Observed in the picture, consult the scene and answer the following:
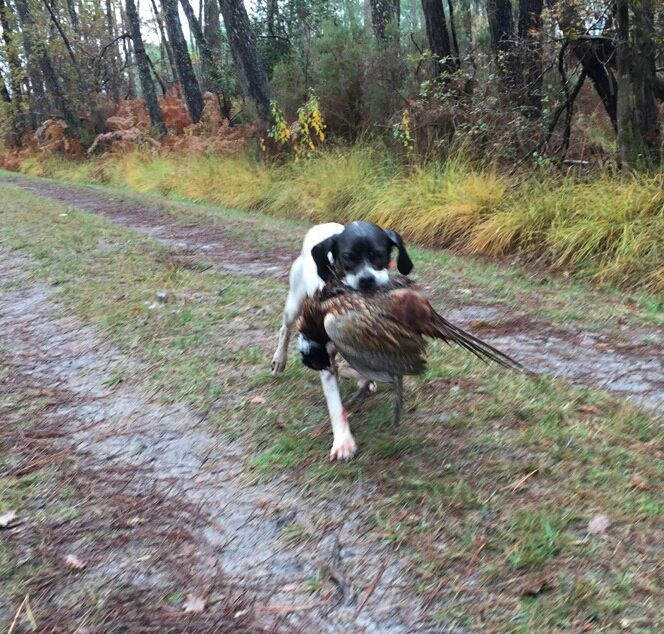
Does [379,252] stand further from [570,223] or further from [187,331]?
[570,223]

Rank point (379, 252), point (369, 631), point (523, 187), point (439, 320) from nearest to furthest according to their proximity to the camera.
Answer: point (369, 631), point (439, 320), point (379, 252), point (523, 187)

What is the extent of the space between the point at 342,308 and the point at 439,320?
40 cm

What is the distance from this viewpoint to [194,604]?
2193 mm

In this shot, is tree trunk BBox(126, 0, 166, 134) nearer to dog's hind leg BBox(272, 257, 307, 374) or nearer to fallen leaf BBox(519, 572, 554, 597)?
dog's hind leg BBox(272, 257, 307, 374)

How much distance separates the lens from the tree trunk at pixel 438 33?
10016 millimetres

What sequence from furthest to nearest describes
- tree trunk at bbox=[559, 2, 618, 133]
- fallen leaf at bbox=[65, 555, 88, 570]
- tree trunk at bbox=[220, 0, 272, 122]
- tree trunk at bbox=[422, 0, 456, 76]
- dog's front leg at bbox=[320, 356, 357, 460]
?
tree trunk at bbox=[220, 0, 272, 122] → tree trunk at bbox=[422, 0, 456, 76] → tree trunk at bbox=[559, 2, 618, 133] → dog's front leg at bbox=[320, 356, 357, 460] → fallen leaf at bbox=[65, 555, 88, 570]

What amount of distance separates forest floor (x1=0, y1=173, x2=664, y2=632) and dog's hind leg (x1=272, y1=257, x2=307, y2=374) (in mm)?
171

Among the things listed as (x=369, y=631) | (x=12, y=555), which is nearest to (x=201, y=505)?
(x=12, y=555)

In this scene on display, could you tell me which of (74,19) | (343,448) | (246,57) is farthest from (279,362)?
(74,19)

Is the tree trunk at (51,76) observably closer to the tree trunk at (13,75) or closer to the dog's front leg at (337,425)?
the tree trunk at (13,75)

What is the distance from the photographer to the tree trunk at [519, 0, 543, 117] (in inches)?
327

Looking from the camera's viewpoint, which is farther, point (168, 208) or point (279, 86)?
point (279, 86)

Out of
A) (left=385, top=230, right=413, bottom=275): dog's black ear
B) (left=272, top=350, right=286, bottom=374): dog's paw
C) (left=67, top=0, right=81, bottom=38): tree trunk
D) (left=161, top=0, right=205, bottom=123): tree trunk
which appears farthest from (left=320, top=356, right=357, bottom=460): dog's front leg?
(left=67, top=0, right=81, bottom=38): tree trunk

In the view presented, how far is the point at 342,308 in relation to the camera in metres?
2.73
